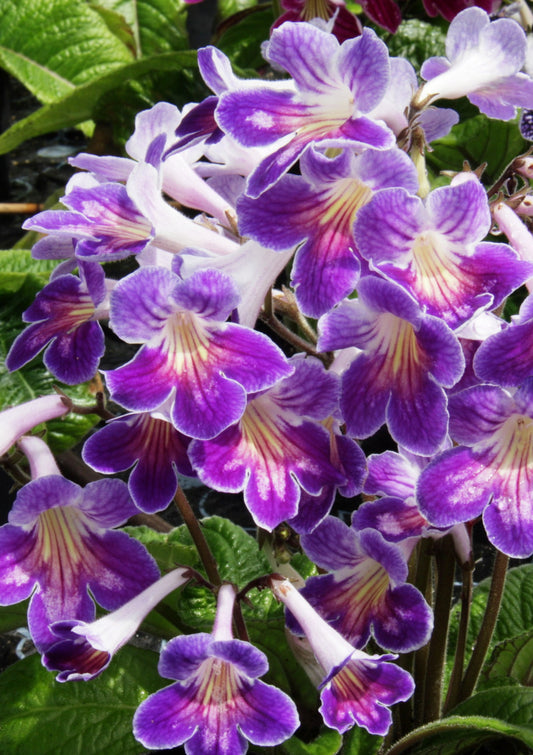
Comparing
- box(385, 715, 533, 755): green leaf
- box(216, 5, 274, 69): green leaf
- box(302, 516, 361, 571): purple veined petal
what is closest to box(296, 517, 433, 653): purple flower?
box(302, 516, 361, 571): purple veined petal

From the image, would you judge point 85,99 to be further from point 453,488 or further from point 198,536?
point 453,488

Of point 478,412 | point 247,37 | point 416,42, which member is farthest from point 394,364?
point 247,37

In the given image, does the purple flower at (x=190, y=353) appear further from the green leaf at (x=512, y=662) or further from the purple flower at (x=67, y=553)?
the green leaf at (x=512, y=662)

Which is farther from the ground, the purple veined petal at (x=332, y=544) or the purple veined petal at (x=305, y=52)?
the purple veined petal at (x=305, y=52)

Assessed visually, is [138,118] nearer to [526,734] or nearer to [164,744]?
[164,744]

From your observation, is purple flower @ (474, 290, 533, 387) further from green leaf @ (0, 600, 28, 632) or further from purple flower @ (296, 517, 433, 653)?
green leaf @ (0, 600, 28, 632)

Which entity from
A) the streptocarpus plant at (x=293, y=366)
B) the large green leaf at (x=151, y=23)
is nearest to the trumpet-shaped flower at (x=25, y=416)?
the streptocarpus plant at (x=293, y=366)
